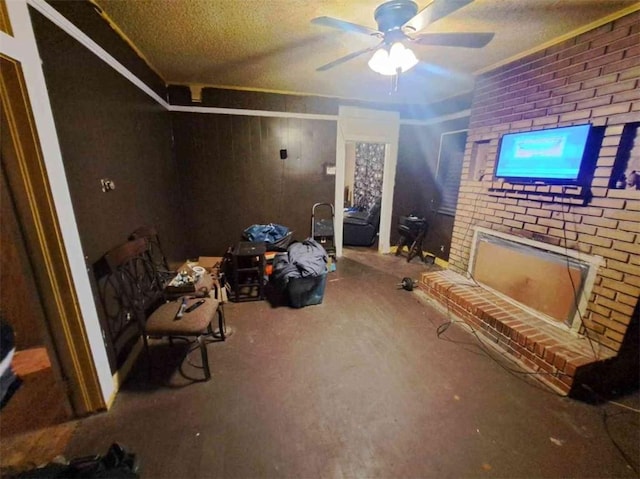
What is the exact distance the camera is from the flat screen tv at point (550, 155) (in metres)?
1.78

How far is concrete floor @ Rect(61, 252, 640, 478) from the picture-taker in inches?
48.5

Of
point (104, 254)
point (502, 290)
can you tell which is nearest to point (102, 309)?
point (104, 254)

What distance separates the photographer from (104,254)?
1.58 metres

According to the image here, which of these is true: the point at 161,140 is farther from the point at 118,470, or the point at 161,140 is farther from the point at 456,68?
the point at 456,68

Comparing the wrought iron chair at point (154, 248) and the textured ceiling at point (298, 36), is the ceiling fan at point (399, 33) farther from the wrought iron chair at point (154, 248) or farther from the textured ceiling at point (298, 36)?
the wrought iron chair at point (154, 248)

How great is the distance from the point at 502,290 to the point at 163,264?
320cm

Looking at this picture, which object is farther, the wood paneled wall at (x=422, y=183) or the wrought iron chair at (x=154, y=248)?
the wood paneled wall at (x=422, y=183)

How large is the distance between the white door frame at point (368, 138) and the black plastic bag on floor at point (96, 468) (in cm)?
331

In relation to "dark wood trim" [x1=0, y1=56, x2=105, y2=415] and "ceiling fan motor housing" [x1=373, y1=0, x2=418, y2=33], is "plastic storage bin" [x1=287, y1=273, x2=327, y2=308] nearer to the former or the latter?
"dark wood trim" [x1=0, y1=56, x2=105, y2=415]

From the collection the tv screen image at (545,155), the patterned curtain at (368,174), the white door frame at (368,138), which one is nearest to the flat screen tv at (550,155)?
the tv screen image at (545,155)

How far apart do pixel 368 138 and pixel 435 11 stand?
2.76m

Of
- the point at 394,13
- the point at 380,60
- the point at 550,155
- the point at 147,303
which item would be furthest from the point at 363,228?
the point at 147,303

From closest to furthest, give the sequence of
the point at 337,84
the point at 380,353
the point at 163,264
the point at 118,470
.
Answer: the point at 118,470
the point at 380,353
the point at 163,264
the point at 337,84

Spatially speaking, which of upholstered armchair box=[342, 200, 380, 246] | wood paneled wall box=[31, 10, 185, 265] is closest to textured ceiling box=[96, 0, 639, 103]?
wood paneled wall box=[31, 10, 185, 265]
